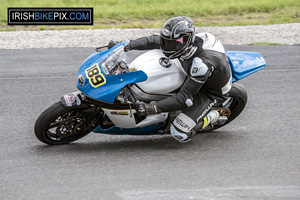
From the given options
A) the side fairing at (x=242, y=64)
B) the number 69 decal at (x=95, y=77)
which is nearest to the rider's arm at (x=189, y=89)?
the number 69 decal at (x=95, y=77)

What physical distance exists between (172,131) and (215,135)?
816 millimetres

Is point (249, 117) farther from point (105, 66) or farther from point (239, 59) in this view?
point (105, 66)

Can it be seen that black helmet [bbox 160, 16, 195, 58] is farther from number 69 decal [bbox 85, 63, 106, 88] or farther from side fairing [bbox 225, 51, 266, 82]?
side fairing [bbox 225, 51, 266, 82]

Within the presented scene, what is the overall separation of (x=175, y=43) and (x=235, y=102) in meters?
1.37

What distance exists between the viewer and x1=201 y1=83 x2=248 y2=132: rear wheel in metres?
6.28

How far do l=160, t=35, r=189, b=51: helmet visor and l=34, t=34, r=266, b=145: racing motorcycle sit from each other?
0.95 ft

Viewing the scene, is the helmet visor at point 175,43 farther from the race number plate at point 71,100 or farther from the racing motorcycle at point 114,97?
the race number plate at point 71,100

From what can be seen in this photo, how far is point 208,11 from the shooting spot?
13.5 m

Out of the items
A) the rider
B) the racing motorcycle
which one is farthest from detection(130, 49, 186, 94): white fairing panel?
the rider

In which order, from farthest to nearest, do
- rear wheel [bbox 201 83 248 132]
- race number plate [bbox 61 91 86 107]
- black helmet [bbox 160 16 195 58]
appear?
1. rear wheel [bbox 201 83 248 132]
2. race number plate [bbox 61 91 86 107]
3. black helmet [bbox 160 16 195 58]

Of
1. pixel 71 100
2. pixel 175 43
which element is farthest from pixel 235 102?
pixel 71 100

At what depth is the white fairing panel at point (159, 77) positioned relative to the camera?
18.7ft

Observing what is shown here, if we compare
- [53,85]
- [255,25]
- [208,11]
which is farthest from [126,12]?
[53,85]

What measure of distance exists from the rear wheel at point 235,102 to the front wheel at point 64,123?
1.49 metres
